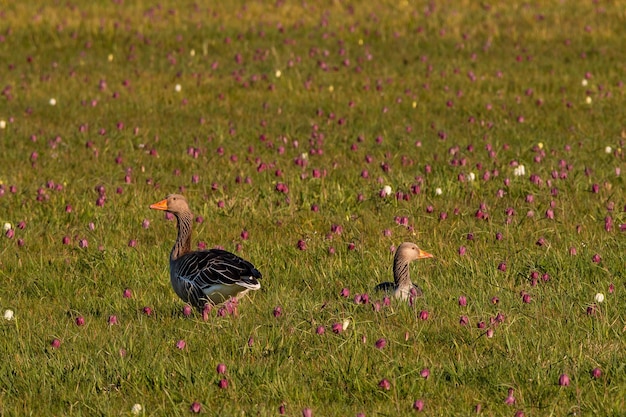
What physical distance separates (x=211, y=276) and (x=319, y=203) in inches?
159

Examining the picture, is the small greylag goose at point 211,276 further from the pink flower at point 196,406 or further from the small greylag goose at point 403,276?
the pink flower at point 196,406

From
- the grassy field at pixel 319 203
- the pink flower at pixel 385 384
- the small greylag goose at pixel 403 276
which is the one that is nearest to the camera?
the pink flower at pixel 385 384

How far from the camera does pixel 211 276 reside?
825 centimetres

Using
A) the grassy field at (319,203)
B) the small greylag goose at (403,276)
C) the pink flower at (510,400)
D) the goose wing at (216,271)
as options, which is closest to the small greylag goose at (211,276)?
the goose wing at (216,271)

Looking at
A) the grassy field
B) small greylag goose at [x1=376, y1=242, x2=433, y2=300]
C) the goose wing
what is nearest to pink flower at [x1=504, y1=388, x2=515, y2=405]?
the grassy field

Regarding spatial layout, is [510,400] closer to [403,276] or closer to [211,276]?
[403,276]

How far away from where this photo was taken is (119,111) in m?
17.3

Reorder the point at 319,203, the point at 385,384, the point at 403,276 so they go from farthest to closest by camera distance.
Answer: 1. the point at 319,203
2. the point at 403,276
3. the point at 385,384

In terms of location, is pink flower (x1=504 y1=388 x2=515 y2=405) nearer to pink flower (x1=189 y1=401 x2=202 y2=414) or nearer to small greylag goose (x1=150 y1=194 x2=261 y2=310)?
pink flower (x1=189 y1=401 x2=202 y2=414)

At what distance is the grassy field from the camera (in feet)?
23.5

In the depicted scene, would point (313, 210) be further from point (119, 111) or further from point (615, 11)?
point (615, 11)

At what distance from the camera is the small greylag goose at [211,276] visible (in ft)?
26.7

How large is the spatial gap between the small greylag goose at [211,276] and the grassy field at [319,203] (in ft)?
0.59

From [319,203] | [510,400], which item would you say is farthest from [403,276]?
[319,203]
